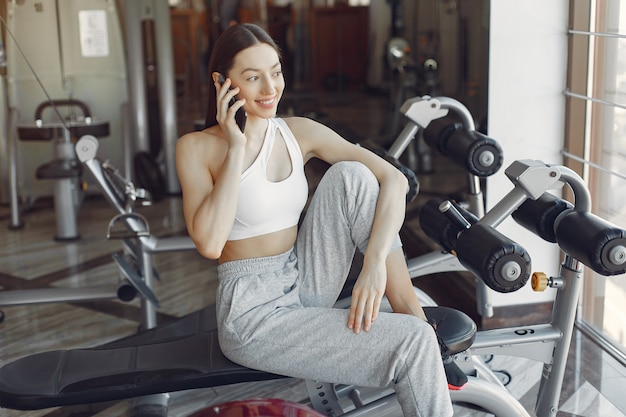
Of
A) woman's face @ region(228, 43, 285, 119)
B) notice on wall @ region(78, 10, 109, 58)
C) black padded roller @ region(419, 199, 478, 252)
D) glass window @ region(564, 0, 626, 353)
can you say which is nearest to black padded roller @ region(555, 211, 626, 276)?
black padded roller @ region(419, 199, 478, 252)

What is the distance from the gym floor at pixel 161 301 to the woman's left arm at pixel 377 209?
74 cm

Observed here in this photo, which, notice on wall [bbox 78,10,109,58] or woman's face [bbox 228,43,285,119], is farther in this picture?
notice on wall [bbox 78,10,109,58]

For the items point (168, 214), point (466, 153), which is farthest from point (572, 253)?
point (168, 214)

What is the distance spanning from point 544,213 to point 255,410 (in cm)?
95

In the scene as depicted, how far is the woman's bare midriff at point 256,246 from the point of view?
1843 millimetres

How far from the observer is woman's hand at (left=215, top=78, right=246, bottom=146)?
172 centimetres

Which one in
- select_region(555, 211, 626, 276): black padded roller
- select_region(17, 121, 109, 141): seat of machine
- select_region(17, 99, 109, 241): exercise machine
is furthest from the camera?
select_region(17, 121, 109, 141): seat of machine

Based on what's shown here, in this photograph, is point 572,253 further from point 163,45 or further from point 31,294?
point 163,45

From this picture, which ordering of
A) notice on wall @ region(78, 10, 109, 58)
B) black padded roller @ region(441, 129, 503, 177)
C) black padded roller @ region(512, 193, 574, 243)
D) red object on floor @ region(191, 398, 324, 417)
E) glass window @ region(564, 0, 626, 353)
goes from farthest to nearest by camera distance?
notice on wall @ region(78, 10, 109, 58), glass window @ region(564, 0, 626, 353), black padded roller @ region(441, 129, 503, 177), black padded roller @ region(512, 193, 574, 243), red object on floor @ region(191, 398, 324, 417)

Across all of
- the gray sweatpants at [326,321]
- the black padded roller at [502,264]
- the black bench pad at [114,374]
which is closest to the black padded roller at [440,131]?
the gray sweatpants at [326,321]

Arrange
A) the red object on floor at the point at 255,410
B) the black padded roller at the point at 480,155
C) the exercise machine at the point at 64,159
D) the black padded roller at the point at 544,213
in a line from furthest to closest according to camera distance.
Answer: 1. the exercise machine at the point at 64,159
2. the black padded roller at the point at 480,155
3. the black padded roller at the point at 544,213
4. the red object on floor at the point at 255,410

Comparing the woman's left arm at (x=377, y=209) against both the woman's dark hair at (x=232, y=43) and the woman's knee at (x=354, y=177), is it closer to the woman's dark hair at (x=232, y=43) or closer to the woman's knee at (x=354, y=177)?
the woman's knee at (x=354, y=177)

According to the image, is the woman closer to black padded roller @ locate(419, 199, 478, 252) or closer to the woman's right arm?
the woman's right arm

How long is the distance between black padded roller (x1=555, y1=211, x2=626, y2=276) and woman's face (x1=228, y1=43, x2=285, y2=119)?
705mm
